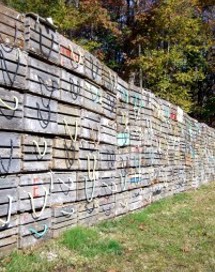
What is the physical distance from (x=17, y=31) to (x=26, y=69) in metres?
0.44

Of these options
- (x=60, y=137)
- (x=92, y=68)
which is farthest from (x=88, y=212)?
(x=92, y=68)

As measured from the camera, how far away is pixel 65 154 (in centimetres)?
661

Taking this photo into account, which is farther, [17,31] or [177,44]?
[177,44]

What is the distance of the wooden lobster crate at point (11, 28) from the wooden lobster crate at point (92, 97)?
1870 millimetres

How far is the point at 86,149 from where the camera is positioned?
737 cm

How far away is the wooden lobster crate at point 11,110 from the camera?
5164mm

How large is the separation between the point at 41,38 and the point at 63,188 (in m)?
1.99

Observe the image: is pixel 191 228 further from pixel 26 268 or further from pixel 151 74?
pixel 151 74

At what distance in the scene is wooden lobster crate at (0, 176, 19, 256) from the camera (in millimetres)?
5129

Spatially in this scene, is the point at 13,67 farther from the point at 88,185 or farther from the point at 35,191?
the point at 88,185

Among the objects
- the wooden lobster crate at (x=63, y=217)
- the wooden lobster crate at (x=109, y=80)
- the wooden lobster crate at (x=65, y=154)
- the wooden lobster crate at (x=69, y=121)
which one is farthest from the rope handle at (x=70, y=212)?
the wooden lobster crate at (x=109, y=80)

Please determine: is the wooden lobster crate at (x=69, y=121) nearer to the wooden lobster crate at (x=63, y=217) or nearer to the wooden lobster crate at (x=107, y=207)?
the wooden lobster crate at (x=63, y=217)

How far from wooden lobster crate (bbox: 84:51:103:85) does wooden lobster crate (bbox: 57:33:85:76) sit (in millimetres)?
143

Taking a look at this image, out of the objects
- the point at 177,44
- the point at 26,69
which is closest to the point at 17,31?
the point at 26,69
